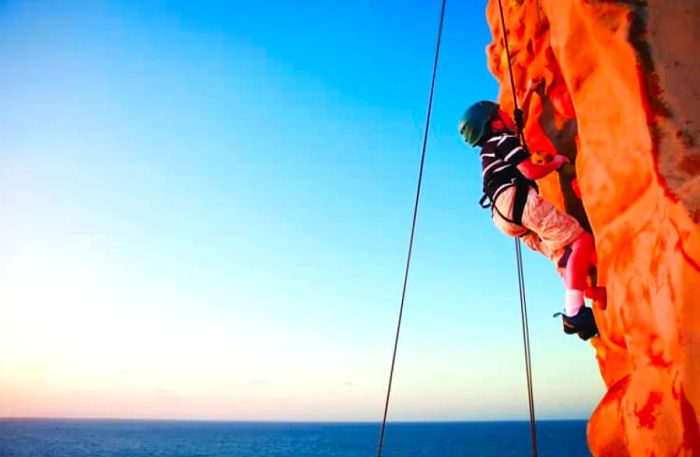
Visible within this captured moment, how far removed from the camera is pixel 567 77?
4.98 m

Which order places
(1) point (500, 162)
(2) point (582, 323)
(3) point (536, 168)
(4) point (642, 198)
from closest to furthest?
(4) point (642, 198), (2) point (582, 323), (3) point (536, 168), (1) point (500, 162)

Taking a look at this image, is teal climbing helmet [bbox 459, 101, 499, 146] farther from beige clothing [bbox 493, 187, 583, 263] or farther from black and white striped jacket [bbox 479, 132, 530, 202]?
beige clothing [bbox 493, 187, 583, 263]

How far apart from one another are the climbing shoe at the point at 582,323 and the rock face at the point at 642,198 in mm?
113

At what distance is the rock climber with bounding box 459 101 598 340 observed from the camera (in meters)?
5.00

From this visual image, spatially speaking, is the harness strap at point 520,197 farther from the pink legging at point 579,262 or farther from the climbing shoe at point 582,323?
the climbing shoe at point 582,323

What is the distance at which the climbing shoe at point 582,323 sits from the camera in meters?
4.98

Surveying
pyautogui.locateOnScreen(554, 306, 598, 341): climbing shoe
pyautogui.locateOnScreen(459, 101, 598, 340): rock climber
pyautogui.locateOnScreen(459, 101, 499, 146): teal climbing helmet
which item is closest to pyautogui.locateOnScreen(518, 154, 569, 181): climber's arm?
pyautogui.locateOnScreen(459, 101, 598, 340): rock climber

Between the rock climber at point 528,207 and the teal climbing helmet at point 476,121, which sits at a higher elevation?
the teal climbing helmet at point 476,121

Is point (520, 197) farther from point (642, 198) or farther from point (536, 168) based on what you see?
point (642, 198)

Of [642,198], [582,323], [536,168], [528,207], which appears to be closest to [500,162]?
[536,168]

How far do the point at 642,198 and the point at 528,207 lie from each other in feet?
4.18

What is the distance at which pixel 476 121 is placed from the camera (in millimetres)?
5566

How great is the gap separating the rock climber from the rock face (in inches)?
11.8

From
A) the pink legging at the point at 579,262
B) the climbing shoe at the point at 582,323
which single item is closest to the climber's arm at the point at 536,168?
the pink legging at the point at 579,262
